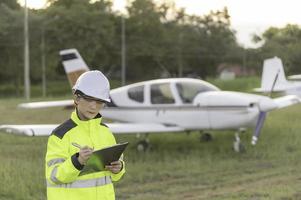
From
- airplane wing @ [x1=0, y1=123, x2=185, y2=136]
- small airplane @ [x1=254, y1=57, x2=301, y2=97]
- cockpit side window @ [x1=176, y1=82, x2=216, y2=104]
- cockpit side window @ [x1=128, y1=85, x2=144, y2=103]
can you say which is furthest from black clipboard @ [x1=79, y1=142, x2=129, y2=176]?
small airplane @ [x1=254, y1=57, x2=301, y2=97]

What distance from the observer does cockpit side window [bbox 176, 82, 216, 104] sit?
1160 centimetres

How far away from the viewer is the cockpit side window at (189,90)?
457 inches

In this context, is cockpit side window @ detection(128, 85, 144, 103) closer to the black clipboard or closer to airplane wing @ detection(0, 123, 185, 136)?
airplane wing @ detection(0, 123, 185, 136)

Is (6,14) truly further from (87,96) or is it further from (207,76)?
(207,76)

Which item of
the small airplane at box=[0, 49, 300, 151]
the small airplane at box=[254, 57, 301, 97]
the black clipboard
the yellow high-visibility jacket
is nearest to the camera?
the black clipboard

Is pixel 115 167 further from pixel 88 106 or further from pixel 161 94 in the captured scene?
pixel 161 94

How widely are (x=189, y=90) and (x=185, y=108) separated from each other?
0.41m

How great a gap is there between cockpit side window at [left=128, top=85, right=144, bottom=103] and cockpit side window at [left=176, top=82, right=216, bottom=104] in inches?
35.2

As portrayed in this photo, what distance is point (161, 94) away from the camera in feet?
38.9

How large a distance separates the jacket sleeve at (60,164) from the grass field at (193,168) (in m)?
4.11

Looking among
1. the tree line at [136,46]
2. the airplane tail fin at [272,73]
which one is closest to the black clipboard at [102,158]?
the airplane tail fin at [272,73]

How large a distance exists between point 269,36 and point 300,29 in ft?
2.42

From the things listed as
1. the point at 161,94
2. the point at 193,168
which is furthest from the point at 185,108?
the point at 193,168

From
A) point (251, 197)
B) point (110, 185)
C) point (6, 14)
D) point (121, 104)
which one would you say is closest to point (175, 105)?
point (121, 104)
